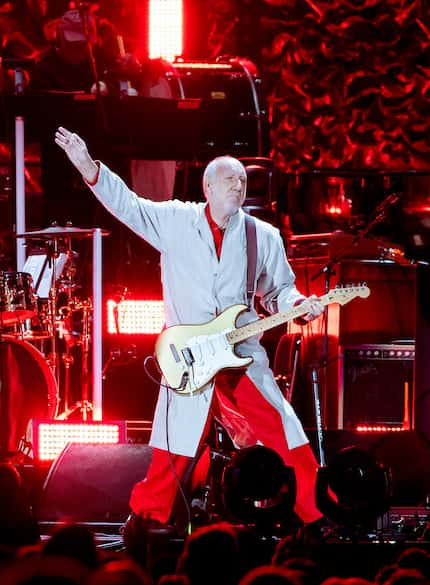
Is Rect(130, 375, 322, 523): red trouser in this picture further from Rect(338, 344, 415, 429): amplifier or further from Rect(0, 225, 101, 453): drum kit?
Rect(338, 344, 415, 429): amplifier

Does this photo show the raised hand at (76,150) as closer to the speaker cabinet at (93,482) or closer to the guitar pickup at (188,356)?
the guitar pickup at (188,356)

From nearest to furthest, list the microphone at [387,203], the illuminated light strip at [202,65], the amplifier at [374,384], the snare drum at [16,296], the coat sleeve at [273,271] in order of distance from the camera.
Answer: the coat sleeve at [273,271] < the microphone at [387,203] < the snare drum at [16,296] < the amplifier at [374,384] < the illuminated light strip at [202,65]

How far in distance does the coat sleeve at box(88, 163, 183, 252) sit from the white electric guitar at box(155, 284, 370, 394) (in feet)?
1.85

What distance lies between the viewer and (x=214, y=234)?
4.82 metres

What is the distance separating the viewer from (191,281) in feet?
15.6

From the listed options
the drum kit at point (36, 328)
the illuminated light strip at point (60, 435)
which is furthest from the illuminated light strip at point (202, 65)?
the illuminated light strip at point (60, 435)

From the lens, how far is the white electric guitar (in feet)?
14.9

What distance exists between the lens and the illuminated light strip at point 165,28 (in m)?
10.0

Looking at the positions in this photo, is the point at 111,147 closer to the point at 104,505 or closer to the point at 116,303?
the point at 116,303

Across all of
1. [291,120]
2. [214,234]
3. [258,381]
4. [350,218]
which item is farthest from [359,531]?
[291,120]

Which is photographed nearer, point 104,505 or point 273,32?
point 104,505

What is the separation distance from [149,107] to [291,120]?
11.3 ft

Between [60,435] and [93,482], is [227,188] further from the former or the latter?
[60,435]

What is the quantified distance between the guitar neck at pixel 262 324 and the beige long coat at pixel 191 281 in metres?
0.15
